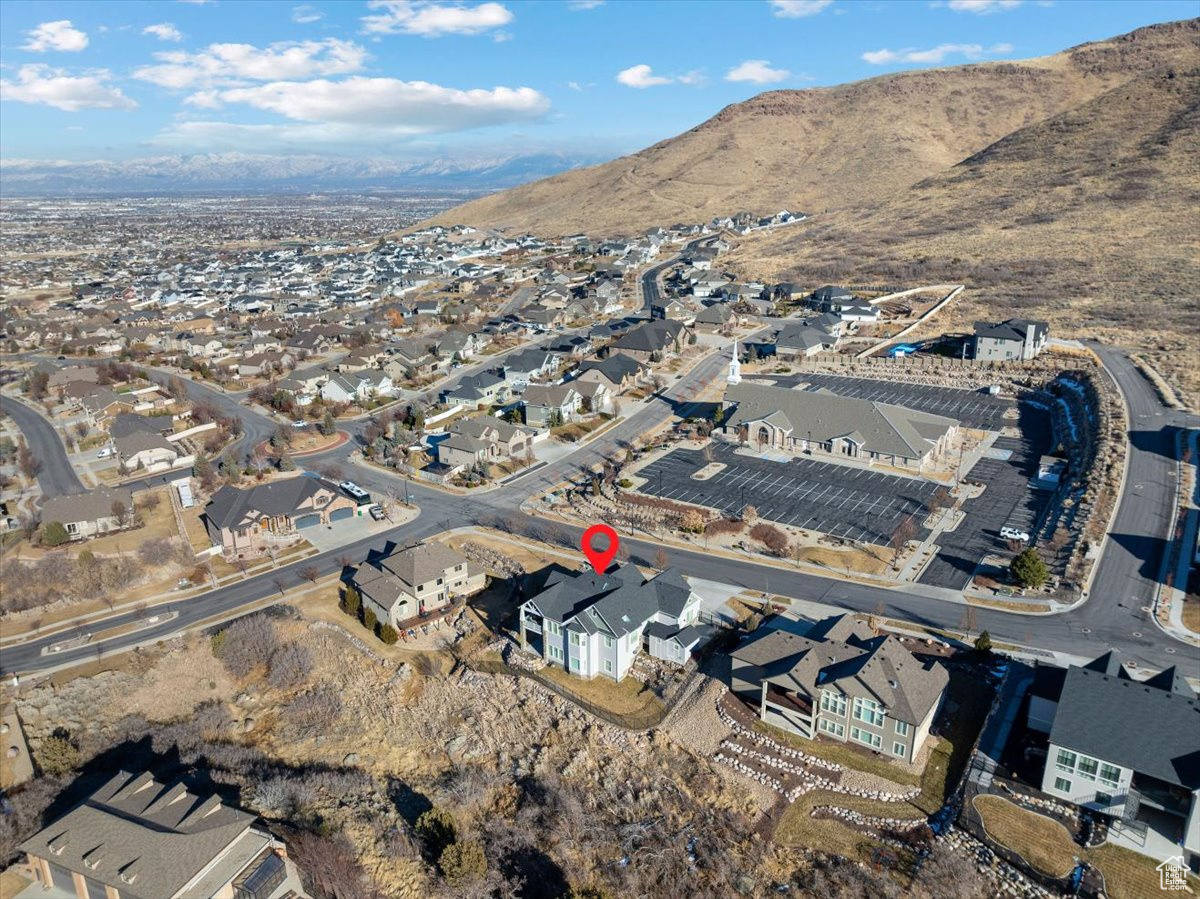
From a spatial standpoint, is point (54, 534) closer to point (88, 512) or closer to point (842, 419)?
point (88, 512)

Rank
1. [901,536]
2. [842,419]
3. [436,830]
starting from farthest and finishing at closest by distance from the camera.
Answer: [842,419]
[901,536]
[436,830]

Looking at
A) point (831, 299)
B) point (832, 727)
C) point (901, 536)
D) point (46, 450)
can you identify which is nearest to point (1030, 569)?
point (901, 536)

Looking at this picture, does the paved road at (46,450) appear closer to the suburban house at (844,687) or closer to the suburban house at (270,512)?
the suburban house at (270,512)

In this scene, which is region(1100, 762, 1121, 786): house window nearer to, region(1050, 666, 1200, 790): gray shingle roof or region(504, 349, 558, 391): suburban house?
region(1050, 666, 1200, 790): gray shingle roof

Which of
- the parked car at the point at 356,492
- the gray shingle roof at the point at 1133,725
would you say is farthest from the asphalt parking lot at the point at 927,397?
the parked car at the point at 356,492

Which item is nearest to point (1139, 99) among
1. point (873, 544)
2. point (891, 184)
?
point (891, 184)

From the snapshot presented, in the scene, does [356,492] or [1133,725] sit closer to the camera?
[1133,725]
